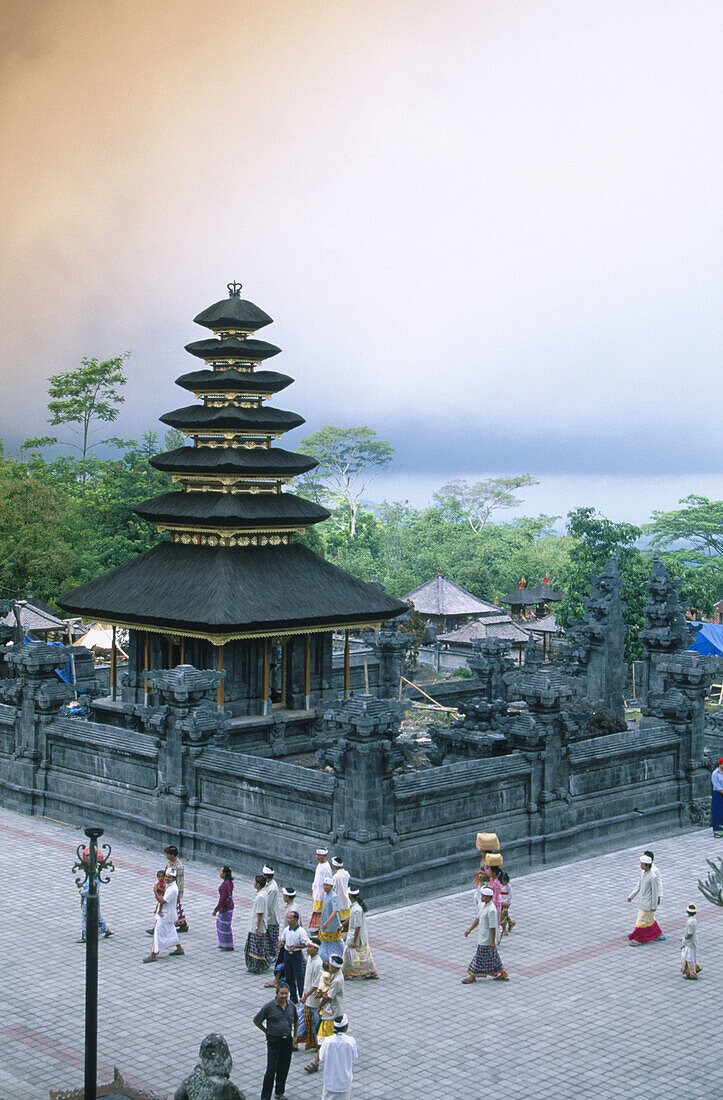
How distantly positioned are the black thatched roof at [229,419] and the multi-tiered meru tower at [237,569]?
4 centimetres

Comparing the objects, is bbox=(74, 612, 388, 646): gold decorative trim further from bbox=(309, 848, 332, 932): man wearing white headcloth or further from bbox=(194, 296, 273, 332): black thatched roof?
bbox=(309, 848, 332, 932): man wearing white headcloth

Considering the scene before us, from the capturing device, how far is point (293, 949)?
58.0ft

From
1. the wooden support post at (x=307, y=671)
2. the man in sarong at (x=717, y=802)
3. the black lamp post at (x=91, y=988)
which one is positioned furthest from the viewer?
the wooden support post at (x=307, y=671)

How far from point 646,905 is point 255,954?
21.3ft

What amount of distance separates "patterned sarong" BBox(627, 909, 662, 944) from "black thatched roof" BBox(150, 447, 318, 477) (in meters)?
17.0

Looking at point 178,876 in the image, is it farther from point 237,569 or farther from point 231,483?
point 231,483

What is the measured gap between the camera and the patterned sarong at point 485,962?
19.9 meters

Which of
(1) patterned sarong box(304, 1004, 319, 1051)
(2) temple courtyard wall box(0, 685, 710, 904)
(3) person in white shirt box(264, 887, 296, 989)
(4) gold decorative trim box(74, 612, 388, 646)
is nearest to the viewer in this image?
(3) person in white shirt box(264, 887, 296, 989)

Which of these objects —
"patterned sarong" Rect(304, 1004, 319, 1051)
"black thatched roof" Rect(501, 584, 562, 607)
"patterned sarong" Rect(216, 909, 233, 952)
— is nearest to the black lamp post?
"patterned sarong" Rect(304, 1004, 319, 1051)

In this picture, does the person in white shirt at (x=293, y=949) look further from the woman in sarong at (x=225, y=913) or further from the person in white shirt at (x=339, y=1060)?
the person in white shirt at (x=339, y=1060)

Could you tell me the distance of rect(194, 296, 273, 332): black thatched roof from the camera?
36.1 metres

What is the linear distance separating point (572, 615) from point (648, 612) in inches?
532

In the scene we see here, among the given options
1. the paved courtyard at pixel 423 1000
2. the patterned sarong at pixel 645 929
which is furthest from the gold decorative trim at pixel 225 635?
the patterned sarong at pixel 645 929

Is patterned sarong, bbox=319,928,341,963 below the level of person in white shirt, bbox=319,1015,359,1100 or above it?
below
